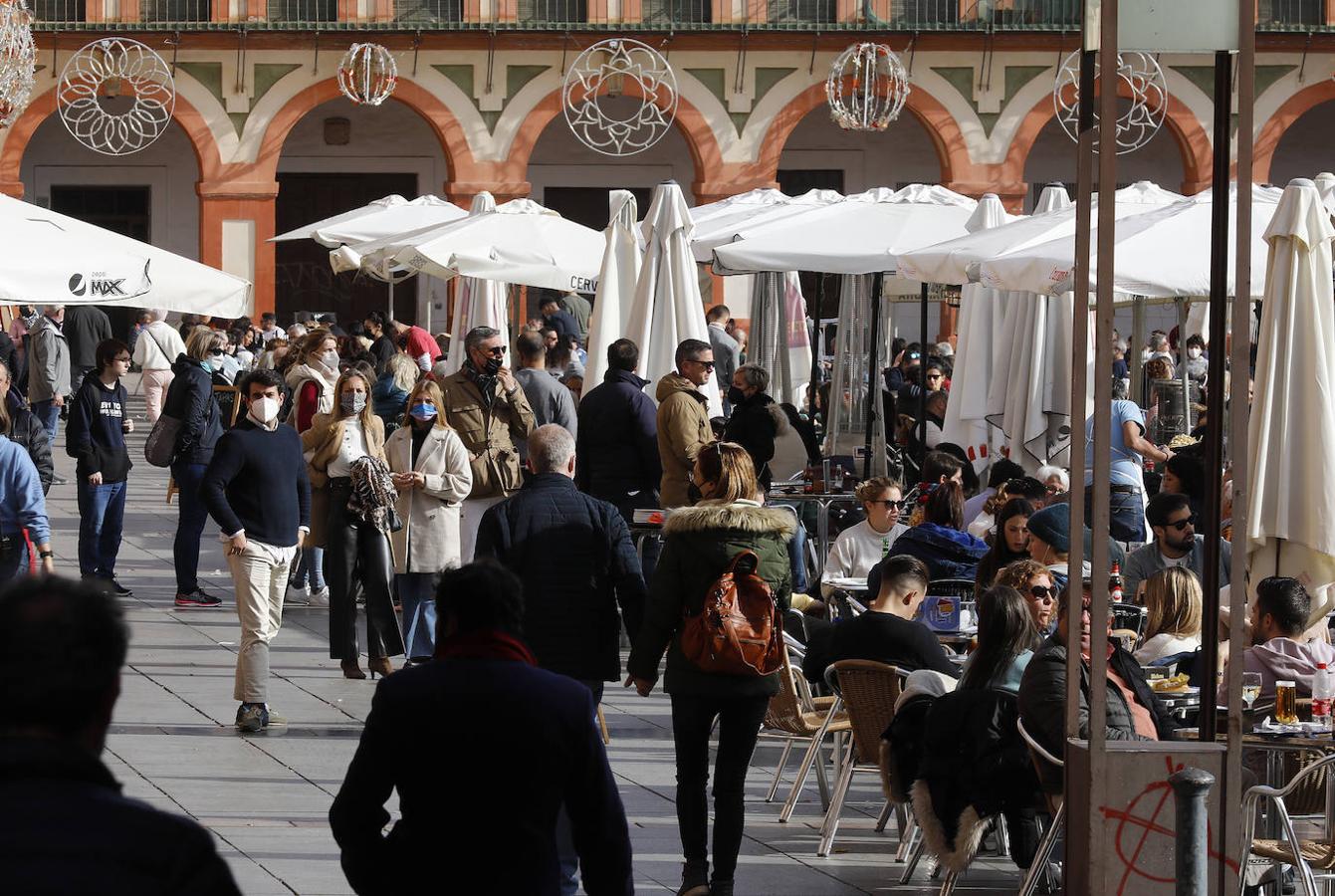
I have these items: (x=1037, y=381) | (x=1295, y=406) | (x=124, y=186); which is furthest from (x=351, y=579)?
(x=124, y=186)

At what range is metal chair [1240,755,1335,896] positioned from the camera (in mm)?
5504

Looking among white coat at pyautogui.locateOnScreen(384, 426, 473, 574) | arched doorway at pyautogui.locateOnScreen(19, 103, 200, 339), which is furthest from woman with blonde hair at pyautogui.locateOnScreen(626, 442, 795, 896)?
arched doorway at pyautogui.locateOnScreen(19, 103, 200, 339)

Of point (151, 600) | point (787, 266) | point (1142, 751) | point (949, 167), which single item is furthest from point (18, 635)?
point (949, 167)

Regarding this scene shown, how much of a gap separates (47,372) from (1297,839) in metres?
14.1

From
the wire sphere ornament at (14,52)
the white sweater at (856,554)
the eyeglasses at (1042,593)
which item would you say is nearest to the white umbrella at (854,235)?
the white sweater at (856,554)

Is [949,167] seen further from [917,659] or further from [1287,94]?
[917,659]

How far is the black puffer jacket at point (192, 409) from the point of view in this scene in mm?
11938

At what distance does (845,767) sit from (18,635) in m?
4.93

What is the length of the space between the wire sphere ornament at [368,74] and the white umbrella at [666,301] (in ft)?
45.5

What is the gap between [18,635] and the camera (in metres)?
2.33

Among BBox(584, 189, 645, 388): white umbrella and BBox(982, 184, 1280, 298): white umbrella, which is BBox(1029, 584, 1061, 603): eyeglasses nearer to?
BBox(982, 184, 1280, 298): white umbrella

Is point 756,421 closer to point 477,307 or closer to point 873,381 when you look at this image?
point 873,381

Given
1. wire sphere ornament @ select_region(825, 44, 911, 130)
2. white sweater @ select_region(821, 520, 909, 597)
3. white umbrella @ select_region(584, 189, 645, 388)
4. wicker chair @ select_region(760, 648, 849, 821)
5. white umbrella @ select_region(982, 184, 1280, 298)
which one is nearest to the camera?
wicker chair @ select_region(760, 648, 849, 821)

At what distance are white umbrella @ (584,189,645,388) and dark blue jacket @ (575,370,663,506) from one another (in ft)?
8.35
